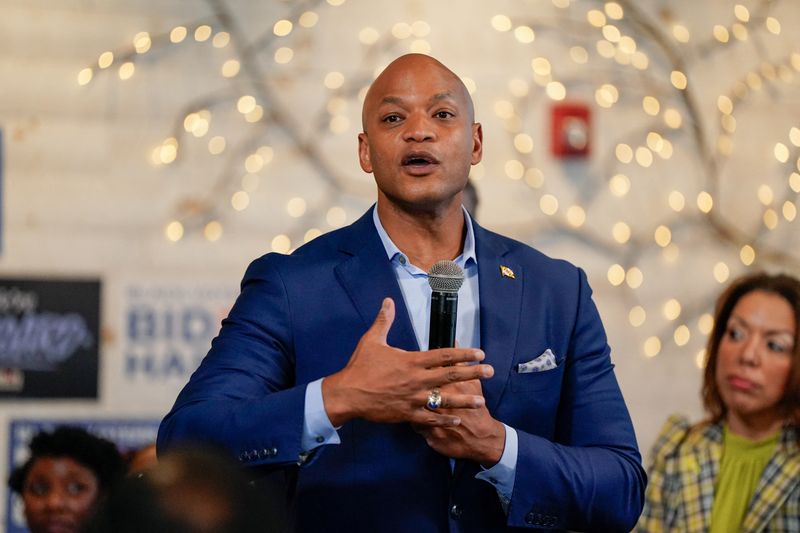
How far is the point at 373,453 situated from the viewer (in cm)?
183

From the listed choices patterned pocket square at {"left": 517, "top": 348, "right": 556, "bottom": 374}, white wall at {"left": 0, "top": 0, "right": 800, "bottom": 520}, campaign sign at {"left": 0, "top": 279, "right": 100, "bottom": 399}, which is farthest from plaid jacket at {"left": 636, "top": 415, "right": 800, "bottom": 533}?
campaign sign at {"left": 0, "top": 279, "right": 100, "bottom": 399}

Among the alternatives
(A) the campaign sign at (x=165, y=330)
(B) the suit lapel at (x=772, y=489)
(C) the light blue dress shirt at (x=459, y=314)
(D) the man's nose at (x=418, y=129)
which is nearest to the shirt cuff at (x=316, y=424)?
(C) the light blue dress shirt at (x=459, y=314)

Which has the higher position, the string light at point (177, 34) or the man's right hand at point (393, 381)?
the string light at point (177, 34)

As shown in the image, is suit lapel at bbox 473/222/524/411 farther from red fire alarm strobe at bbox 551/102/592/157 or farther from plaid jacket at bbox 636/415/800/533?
red fire alarm strobe at bbox 551/102/592/157

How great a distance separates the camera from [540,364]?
189 cm

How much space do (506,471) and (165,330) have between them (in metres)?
2.24

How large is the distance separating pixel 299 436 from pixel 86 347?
223 cm

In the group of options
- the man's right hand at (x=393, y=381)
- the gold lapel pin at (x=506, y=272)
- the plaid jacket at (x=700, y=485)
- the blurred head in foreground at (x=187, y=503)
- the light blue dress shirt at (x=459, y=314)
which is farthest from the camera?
the plaid jacket at (x=700, y=485)

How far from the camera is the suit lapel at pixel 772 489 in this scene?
303cm

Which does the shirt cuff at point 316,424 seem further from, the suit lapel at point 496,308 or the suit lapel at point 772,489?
the suit lapel at point 772,489

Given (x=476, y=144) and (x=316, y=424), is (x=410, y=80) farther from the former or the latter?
(x=316, y=424)

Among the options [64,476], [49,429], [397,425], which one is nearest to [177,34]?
[49,429]

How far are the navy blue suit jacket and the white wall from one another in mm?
1957

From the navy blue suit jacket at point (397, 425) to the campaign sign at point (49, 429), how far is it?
1877 mm
